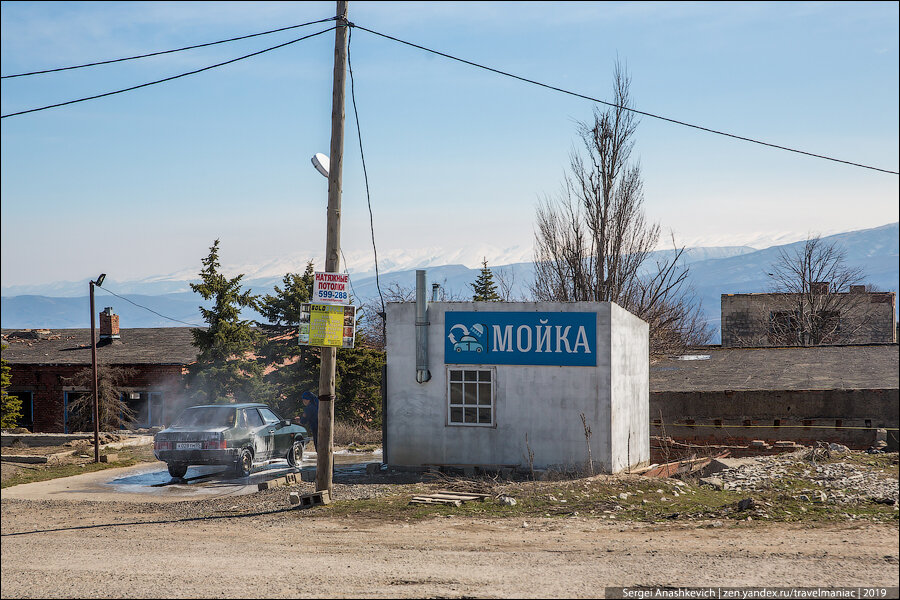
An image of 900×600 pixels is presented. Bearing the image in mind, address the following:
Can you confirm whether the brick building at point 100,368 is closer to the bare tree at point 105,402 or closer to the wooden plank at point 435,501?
the bare tree at point 105,402

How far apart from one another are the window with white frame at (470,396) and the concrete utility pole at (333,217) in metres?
4.28

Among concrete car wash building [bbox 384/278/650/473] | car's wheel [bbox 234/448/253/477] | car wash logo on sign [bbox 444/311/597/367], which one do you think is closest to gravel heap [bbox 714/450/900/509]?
concrete car wash building [bbox 384/278/650/473]

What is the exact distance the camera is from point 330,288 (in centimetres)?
1423

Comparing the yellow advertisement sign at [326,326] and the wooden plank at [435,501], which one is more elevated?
the yellow advertisement sign at [326,326]

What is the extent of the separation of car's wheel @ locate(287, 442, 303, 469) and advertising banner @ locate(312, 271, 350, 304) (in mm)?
6969

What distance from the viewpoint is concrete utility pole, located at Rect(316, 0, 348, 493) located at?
1416 centimetres

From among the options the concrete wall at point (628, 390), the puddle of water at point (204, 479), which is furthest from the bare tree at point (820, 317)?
the puddle of water at point (204, 479)

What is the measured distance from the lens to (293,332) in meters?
36.3

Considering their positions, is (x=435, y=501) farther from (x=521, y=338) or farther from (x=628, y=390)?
(x=628, y=390)

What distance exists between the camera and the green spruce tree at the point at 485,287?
55875 mm

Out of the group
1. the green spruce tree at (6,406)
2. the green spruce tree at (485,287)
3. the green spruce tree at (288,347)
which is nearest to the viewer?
the green spruce tree at (6,406)

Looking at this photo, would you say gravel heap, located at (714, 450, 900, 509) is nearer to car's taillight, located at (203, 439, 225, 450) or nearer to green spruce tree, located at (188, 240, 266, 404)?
car's taillight, located at (203, 439, 225, 450)

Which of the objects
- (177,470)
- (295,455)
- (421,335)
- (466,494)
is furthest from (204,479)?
(466,494)

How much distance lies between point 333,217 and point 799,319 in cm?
4256
